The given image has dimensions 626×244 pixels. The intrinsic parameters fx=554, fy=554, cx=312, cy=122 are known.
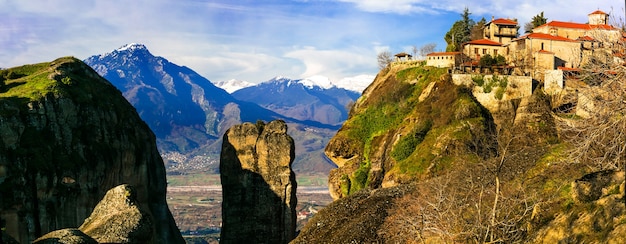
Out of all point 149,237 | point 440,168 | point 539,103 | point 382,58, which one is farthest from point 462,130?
point 149,237

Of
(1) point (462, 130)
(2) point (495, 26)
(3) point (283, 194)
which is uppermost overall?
(2) point (495, 26)

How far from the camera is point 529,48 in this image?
7631 cm

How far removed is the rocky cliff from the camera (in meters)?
39.8

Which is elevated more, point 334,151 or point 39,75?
point 39,75

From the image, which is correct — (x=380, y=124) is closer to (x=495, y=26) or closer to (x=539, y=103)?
(x=539, y=103)

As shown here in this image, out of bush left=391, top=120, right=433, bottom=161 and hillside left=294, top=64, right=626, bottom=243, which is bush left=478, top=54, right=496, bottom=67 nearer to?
hillside left=294, top=64, right=626, bottom=243

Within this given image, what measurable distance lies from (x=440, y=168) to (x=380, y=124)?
18265 millimetres

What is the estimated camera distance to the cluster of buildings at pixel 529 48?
243ft

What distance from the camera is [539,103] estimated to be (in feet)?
212

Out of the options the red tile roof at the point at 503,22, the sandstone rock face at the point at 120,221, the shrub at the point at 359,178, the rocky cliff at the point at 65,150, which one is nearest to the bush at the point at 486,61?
the red tile roof at the point at 503,22

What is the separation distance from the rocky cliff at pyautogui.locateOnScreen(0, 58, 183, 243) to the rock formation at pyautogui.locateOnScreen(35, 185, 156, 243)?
16162 mm

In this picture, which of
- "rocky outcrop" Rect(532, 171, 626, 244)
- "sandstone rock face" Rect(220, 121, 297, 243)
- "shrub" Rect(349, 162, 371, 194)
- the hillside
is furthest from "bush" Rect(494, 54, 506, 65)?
"rocky outcrop" Rect(532, 171, 626, 244)

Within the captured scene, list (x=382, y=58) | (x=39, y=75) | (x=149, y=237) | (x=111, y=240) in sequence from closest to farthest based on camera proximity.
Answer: (x=111, y=240)
(x=149, y=237)
(x=39, y=75)
(x=382, y=58)

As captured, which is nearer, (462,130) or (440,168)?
(440,168)
